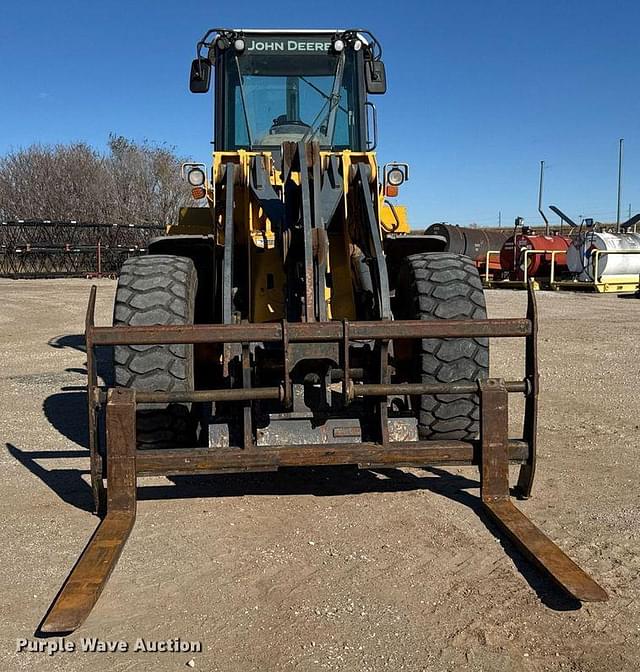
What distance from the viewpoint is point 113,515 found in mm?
4062

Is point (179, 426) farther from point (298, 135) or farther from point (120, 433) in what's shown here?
point (298, 135)

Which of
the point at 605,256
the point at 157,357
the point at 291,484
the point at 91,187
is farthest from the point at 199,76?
the point at 91,187

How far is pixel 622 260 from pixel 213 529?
21.7 m

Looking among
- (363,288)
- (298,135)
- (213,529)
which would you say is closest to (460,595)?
(213,529)

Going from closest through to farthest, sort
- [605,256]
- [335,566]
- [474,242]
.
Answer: [335,566], [605,256], [474,242]

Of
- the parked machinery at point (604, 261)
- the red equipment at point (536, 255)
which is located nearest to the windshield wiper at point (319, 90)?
the parked machinery at point (604, 261)

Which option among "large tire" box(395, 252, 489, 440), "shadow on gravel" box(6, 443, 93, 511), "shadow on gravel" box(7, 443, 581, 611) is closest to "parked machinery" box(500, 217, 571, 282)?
"large tire" box(395, 252, 489, 440)

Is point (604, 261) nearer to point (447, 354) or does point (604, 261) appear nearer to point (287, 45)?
point (287, 45)

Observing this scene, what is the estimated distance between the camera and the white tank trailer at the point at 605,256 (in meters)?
22.8

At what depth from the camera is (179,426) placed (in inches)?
180

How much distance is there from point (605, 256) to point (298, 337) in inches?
819

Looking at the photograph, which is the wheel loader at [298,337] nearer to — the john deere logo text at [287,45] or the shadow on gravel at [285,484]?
the john deere logo text at [287,45]

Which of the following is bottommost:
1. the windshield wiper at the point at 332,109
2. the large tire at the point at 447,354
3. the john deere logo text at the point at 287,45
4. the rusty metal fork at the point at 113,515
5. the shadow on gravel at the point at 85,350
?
the shadow on gravel at the point at 85,350

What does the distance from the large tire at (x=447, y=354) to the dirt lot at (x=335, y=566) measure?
0.44 metres
